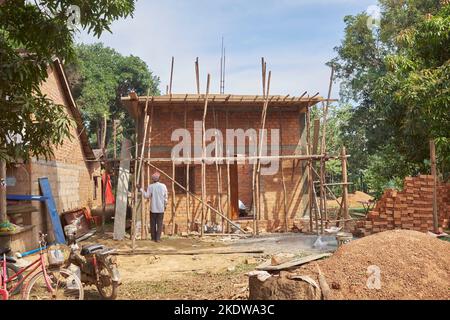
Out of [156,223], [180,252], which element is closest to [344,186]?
[180,252]

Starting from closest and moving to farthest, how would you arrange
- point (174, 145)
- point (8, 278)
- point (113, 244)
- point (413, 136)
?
point (8, 278), point (113, 244), point (174, 145), point (413, 136)

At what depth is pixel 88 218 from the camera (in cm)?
1527

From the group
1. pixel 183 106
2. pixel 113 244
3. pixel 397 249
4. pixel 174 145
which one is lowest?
pixel 113 244

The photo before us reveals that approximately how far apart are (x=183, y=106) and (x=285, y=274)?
360 inches

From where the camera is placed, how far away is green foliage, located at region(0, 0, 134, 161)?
5895 millimetres

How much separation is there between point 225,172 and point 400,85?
618 cm

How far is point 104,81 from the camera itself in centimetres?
2961

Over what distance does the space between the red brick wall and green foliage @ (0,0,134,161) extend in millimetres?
6887

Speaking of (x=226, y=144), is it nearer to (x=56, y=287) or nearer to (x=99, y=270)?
(x=99, y=270)

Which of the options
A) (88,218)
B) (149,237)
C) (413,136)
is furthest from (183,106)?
(413,136)

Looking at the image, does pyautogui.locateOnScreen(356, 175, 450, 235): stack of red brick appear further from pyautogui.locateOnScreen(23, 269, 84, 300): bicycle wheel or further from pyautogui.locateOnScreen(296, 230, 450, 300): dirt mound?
pyautogui.locateOnScreen(23, 269, 84, 300): bicycle wheel

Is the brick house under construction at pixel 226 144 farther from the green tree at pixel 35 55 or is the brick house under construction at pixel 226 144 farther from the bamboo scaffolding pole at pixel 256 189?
the green tree at pixel 35 55

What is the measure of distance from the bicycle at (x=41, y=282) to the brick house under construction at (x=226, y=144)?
285 inches

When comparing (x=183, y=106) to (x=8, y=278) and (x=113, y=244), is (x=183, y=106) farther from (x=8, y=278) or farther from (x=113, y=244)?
(x=8, y=278)
